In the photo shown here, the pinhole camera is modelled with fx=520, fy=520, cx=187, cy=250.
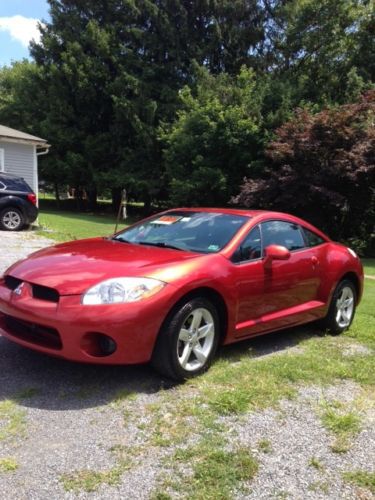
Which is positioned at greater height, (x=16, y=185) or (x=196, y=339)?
(x=16, y=185)

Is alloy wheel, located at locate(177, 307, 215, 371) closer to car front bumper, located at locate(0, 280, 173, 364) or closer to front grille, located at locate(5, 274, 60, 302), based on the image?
car front bumper, located at locate(0, 280, 173, 364)

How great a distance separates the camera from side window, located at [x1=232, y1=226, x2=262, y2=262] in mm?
4779

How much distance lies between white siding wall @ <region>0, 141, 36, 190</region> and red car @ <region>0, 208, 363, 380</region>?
47.7ft

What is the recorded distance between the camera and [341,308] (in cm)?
612

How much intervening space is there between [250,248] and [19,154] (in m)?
15.9

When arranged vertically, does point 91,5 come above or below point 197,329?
above

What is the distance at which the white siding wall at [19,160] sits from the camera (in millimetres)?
18625

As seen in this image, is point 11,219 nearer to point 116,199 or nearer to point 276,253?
point 276,253

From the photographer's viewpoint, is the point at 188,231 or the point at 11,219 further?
the point at 11,219

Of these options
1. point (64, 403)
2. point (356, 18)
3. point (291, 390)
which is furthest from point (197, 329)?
point (356, 18)

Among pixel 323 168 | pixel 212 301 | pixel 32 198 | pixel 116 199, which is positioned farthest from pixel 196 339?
pixel 116 199

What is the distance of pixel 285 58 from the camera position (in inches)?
1145

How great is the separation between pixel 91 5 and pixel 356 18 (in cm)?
1686

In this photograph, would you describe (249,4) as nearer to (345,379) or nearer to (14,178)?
(14,178)
